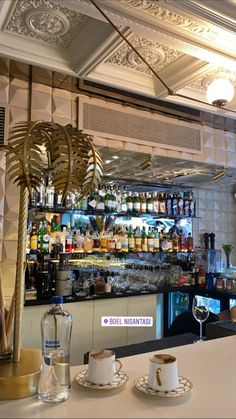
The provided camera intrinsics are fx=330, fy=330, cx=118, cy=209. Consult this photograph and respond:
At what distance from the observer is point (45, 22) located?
2.17m

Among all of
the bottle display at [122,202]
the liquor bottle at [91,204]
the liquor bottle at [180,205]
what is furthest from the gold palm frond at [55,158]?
the liquor bottle at [180,205]

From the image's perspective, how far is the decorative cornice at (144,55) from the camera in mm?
2399

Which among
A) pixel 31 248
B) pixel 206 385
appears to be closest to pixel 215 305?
pixel 31 248

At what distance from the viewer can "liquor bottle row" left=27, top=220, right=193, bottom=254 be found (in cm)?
337

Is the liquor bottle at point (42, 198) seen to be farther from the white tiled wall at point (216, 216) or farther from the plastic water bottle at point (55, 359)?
the white tiled wall at point (216, 216)

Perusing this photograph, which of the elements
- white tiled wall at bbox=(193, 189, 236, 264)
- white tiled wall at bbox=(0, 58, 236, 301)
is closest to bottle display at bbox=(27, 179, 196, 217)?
white tiled wall at bbox=(0, 58, 236, 301)

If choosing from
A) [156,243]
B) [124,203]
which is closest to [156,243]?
[156,243]

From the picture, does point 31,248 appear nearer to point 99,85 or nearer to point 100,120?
point 100,120

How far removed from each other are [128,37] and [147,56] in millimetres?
401

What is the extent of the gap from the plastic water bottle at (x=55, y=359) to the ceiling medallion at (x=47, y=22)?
5.97ft

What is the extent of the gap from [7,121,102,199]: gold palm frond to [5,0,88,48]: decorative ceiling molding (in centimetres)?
123

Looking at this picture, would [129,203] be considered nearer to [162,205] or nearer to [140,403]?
[162,205]

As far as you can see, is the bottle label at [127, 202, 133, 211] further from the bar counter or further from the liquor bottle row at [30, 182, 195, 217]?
the bar counter

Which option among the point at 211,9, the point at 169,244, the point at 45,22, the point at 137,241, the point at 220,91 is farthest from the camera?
the point at 169,244
